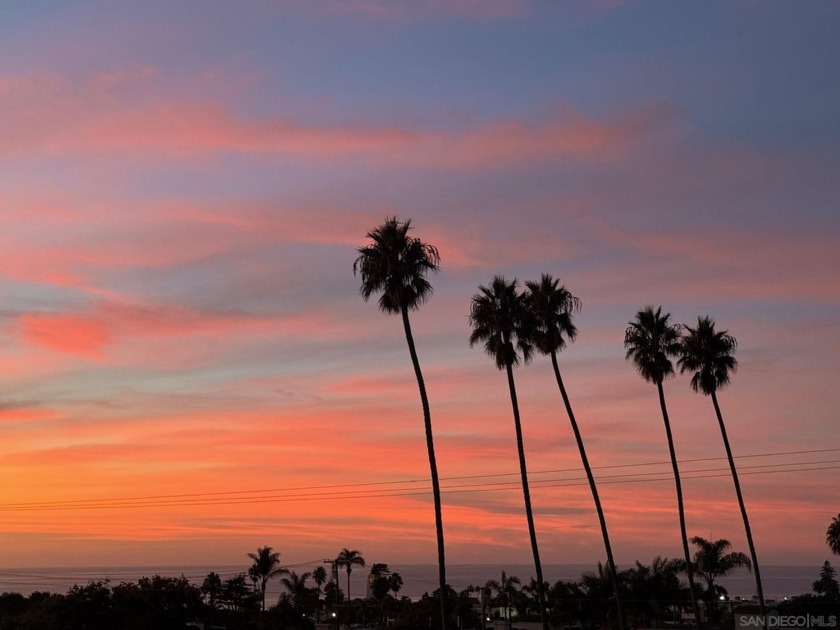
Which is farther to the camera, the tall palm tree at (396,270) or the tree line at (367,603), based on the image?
the tree line at (367,603)

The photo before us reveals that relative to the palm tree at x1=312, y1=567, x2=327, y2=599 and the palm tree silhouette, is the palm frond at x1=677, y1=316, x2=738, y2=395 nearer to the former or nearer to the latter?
the palm tree silhouette

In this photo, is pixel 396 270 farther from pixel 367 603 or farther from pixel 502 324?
pixel 367 603

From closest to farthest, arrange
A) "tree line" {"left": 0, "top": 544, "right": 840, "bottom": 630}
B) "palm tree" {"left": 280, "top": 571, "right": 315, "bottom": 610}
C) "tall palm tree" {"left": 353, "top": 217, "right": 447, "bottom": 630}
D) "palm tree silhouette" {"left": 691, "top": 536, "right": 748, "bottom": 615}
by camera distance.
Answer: "tall palm tree" {"left": 353, "top": 217, "right": 447, "bottom": 630} → "tree line" {"left": 0, "top": 544, "right": 840, "bottom": 630} → "palm tree silhouette" {"left": 691, "top": 536, "right": 748, "bottom": 615} → "palm tree" {"left": 280, "top": 571, "right": 315, "bottom": 610}

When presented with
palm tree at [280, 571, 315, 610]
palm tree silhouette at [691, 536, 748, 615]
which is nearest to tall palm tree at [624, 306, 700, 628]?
palm tree silhouette at [691, 536, 748, 615]

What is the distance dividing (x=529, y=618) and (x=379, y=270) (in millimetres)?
69405

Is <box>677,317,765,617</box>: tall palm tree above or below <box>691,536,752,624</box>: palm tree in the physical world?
above

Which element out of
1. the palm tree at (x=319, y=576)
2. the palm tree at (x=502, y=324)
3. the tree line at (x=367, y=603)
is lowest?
the tree line at (x=367, y=603)

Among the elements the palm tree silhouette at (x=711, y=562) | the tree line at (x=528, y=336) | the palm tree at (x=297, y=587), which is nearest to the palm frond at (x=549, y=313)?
the tree line at (x=528, y=336)

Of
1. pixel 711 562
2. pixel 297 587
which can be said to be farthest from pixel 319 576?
pixel 711 562

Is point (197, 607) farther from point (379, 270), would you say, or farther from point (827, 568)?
point (827, 568)

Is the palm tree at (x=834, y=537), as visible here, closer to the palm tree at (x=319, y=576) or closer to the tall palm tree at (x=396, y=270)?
the tall palm tree at (x=396, y=270)

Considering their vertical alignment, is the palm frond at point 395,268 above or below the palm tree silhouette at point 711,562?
above

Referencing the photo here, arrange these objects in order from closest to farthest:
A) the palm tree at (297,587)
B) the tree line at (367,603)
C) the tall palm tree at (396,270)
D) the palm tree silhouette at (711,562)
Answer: the tall palm tree at (396,270)
the tree line at (367,603)
the palm tree silhouette at (711,562)
the palm tree at (297,587)

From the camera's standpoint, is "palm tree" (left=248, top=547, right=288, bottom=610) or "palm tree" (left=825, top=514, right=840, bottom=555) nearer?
"palm tree" (left=825, top=514, right=840, bottom=555)
